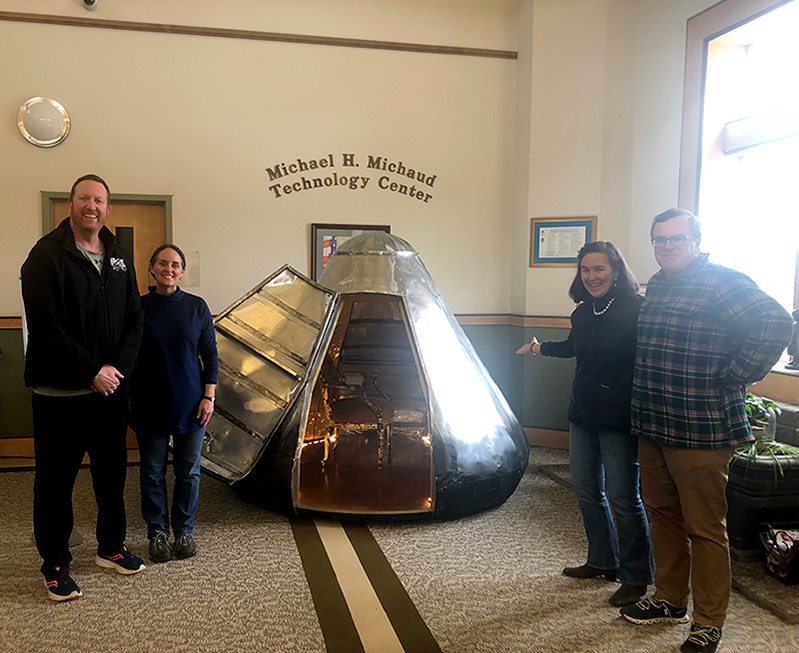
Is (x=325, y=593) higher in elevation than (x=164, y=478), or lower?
lower

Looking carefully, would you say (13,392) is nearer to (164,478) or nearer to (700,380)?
(164,478)

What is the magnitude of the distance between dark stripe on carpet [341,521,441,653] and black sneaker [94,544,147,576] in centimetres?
93

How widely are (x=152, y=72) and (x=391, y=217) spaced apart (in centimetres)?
199

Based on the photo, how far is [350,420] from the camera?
3982mm

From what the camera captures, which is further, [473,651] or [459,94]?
[459,94]

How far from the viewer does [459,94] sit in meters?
4.89

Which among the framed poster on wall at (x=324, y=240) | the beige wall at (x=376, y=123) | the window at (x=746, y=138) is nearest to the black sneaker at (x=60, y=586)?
the beige wall at (x=376, y=123)

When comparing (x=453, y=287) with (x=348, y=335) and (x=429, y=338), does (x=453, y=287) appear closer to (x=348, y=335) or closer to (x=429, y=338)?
(x=348, y=335)

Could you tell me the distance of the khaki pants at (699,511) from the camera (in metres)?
2.03

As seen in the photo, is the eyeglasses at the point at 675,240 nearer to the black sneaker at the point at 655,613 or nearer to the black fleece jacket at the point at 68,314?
the black sneaker at the point at 655,613

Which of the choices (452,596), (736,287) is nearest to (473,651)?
(452,596)

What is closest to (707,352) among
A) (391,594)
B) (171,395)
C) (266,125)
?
(391,594)

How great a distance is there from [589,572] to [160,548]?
1825 millimetres

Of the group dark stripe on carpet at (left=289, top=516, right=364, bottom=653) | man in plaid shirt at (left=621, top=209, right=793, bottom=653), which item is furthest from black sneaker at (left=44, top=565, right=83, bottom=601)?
man in plaid shirt at (left=621, top=209, right=793, bottom=653)
